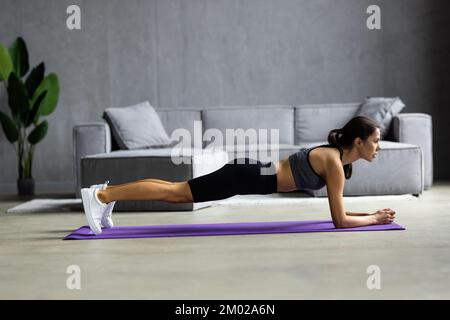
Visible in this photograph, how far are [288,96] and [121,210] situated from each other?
275cm

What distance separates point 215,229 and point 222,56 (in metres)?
3.57

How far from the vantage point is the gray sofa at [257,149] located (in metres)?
5.27

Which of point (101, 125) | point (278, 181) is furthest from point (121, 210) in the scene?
point (278, 181)

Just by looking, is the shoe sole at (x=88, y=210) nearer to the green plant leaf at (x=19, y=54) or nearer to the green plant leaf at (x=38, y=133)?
the green plant leaf at (x=38, y=133)

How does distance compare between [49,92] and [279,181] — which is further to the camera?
[49,92]

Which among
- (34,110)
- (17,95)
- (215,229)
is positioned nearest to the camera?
(215,229)

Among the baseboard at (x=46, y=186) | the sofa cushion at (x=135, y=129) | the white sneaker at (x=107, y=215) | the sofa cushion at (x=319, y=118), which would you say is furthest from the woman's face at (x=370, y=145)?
the baseboard at (x=46, y=186)

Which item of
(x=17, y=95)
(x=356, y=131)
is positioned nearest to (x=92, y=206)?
(x=356, y=131)

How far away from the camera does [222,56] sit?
7371mm

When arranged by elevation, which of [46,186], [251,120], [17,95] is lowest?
[46,186]

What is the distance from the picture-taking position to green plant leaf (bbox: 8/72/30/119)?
22.0 feet

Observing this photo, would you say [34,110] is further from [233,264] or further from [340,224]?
[233,264]

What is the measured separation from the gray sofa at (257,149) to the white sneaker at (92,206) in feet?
3.89
